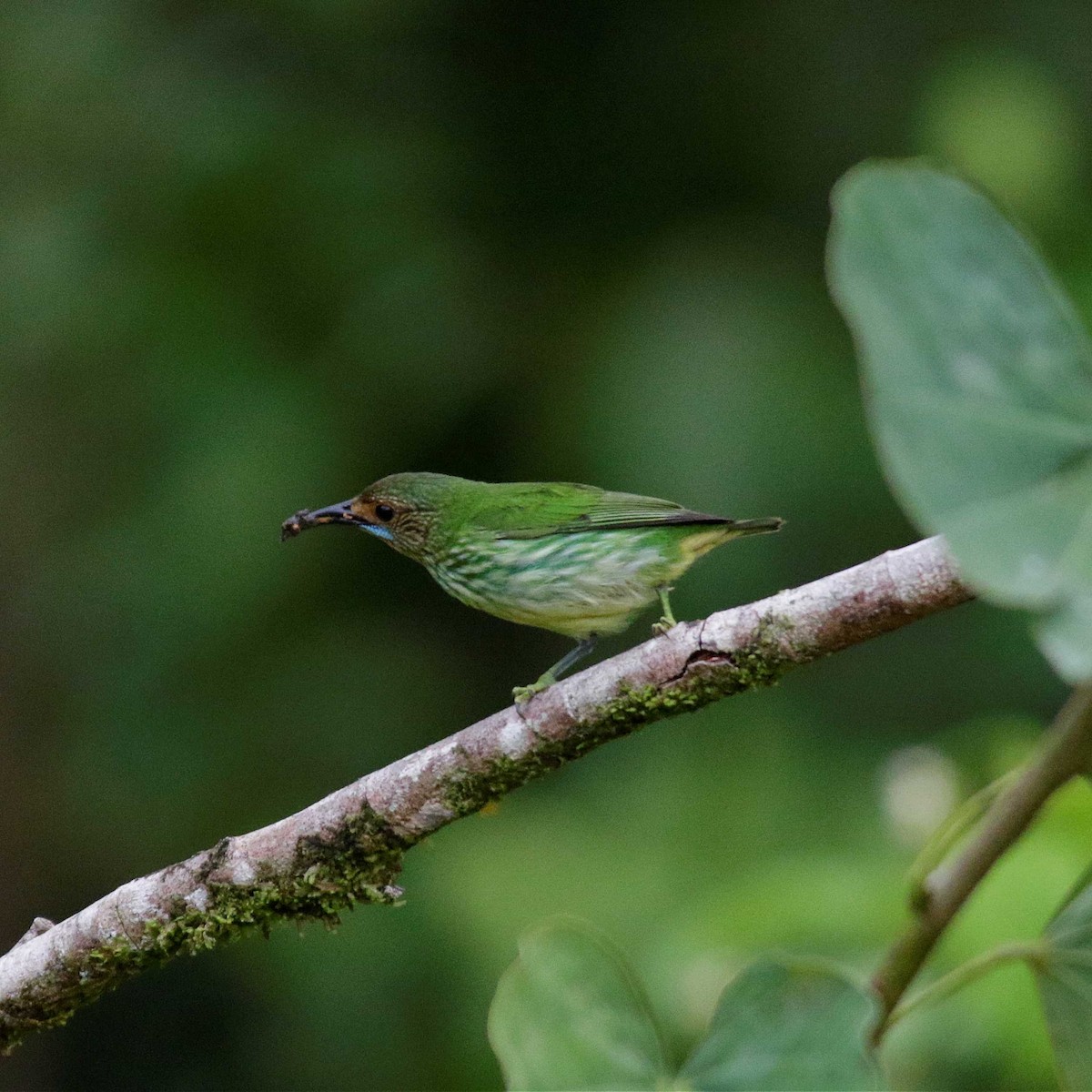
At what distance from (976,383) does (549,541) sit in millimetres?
2539

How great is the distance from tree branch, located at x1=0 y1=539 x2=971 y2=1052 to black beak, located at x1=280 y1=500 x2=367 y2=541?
160 cm

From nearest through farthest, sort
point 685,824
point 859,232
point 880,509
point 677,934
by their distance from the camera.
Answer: point 859,232
point 677,934
point 685,824
point 880,509

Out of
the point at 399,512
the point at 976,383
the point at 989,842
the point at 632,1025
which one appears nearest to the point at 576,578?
the point at 399,512

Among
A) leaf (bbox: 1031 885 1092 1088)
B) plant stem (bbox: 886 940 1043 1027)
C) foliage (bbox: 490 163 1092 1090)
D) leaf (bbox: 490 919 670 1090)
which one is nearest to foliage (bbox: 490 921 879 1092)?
leaf (bbox: 490 919 670 1090)

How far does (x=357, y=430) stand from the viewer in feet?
18.7

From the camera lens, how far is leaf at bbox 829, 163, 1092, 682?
32.8 inches

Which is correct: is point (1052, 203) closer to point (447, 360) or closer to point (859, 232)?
point (447, 360)

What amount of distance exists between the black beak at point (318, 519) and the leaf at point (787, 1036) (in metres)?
2.79

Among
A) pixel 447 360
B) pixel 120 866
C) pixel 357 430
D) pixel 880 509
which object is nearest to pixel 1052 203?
pixel 880 509

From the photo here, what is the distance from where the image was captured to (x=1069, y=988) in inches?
48.4

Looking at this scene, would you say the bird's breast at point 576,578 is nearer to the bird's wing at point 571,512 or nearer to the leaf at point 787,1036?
the bird's wing at point 571,512

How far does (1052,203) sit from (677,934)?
3.25 m

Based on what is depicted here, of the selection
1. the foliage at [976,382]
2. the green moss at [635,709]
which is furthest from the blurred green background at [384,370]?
the foliage at [976,382]

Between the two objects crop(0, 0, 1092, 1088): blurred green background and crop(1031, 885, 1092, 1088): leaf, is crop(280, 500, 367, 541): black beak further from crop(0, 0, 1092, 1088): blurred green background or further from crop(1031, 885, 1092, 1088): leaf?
crop(1031, 885, 1092, 1088): leaf
